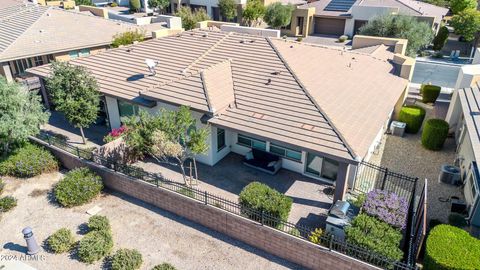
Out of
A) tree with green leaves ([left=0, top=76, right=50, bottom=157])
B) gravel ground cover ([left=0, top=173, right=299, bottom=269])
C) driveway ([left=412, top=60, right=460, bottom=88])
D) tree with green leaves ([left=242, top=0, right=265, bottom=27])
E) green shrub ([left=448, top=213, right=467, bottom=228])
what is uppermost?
tree with green leaves ([left=242, top=0, right=265, bottom=27])

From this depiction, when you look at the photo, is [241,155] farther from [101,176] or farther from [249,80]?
[101,176]

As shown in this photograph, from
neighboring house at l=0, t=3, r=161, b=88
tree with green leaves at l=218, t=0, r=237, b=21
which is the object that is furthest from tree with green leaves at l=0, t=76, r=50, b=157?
tree with green leaves at l=218, t=0, r=237, b=21

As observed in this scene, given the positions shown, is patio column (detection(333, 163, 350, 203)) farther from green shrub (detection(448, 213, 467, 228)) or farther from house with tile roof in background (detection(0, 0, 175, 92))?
house with tile roof in background (detection(0, 0, 175, 92))

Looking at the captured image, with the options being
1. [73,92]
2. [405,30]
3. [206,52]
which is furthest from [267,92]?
[405,30]

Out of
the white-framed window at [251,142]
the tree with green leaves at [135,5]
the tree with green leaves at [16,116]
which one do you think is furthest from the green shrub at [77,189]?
the tree with green leaves at [135,5]

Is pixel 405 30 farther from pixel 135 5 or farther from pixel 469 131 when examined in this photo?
pixel 135 5

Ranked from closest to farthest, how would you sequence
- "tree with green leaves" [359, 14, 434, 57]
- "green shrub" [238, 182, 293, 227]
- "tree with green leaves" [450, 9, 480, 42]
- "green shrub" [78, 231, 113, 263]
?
"green shrub" [78, 231, 113, 263] → "green shrub" [238, 182, 293, 227] → "tree with green leaves" [359, 14, 434, 57] → "tree with green leaves" [450, 9, 480, 42]

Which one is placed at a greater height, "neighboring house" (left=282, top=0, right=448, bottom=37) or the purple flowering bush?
"neighboring house" (left=282, top=0, right=448, bottom=37)
